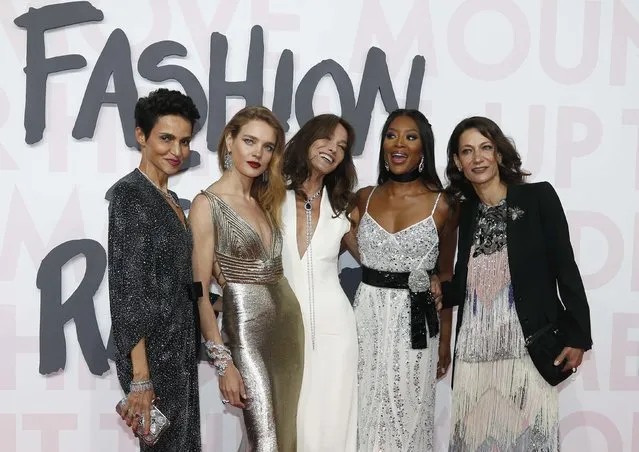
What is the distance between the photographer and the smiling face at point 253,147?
2922 millimetres

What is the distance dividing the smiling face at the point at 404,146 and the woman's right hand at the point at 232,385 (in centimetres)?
136

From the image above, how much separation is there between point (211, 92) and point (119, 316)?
1.68 metres

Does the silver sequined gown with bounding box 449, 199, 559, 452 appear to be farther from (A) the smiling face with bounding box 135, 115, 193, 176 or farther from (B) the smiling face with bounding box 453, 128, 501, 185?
(A) the smiling face with bounding box 135, 115, 193, 176

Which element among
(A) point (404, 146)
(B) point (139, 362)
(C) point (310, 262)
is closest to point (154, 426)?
(B) point (139, 362)

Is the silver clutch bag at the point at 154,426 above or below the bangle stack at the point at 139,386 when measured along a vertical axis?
below

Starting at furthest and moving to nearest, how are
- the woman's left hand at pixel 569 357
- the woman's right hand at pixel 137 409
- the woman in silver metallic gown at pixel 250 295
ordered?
the woman's left hand at pixel 569 357 < the woman in silver metallic gown at pixel 250 295 < the woman's right hand at pixel 137 409

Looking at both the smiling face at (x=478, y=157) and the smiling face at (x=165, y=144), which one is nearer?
the smiling face at (x=165, y=144)

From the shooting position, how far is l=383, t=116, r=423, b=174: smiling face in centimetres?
332

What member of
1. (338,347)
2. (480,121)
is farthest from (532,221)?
(338,347)

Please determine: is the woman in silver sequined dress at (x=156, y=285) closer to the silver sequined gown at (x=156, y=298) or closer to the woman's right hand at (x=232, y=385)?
the silver sequined gown at (x=156, y=298)

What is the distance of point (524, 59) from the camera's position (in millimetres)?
3902

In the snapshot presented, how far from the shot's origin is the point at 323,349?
3.13m

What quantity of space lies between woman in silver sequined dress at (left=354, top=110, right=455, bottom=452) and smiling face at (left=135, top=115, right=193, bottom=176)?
3.59 ft

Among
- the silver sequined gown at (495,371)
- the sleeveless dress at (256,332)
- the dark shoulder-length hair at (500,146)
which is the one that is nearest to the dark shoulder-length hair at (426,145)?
the dark shoulder-length hair at (500,146)
